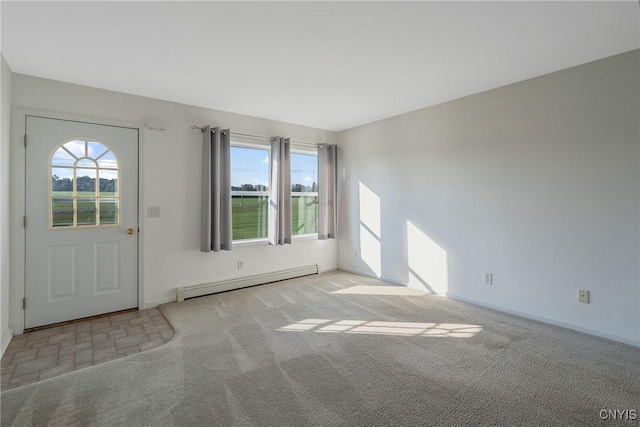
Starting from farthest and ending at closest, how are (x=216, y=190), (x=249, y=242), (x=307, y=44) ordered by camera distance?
(x=249, y=242), (x=216, y=190), (x=307, y=44)

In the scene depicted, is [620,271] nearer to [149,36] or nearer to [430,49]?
[430,49]

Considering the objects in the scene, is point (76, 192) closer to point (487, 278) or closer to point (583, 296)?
point (487, 278)

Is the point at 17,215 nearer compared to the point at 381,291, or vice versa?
the point at 17,215

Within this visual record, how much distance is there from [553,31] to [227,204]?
3.80 meters

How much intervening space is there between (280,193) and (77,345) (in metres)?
2.92

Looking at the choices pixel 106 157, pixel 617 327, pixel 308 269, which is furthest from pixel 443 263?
pixel 106 157

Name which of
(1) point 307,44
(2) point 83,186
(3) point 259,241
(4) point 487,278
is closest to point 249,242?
(3) point 259,241

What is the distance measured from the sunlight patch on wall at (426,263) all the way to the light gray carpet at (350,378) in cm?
81

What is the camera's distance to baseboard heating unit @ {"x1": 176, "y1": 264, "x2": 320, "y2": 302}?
3869mm

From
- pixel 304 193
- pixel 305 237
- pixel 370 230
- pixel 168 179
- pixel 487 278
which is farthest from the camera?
pixel 304 193

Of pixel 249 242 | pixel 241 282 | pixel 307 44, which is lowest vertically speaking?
pixel 241 282

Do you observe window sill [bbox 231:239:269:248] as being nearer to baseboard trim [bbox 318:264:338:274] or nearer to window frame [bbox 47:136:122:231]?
baseboard trim [bbox 318:264:338:274]

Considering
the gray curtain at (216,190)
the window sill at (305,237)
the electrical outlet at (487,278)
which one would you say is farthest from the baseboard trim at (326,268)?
the electrical outlet at (487,278)

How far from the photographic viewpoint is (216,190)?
3953mm
